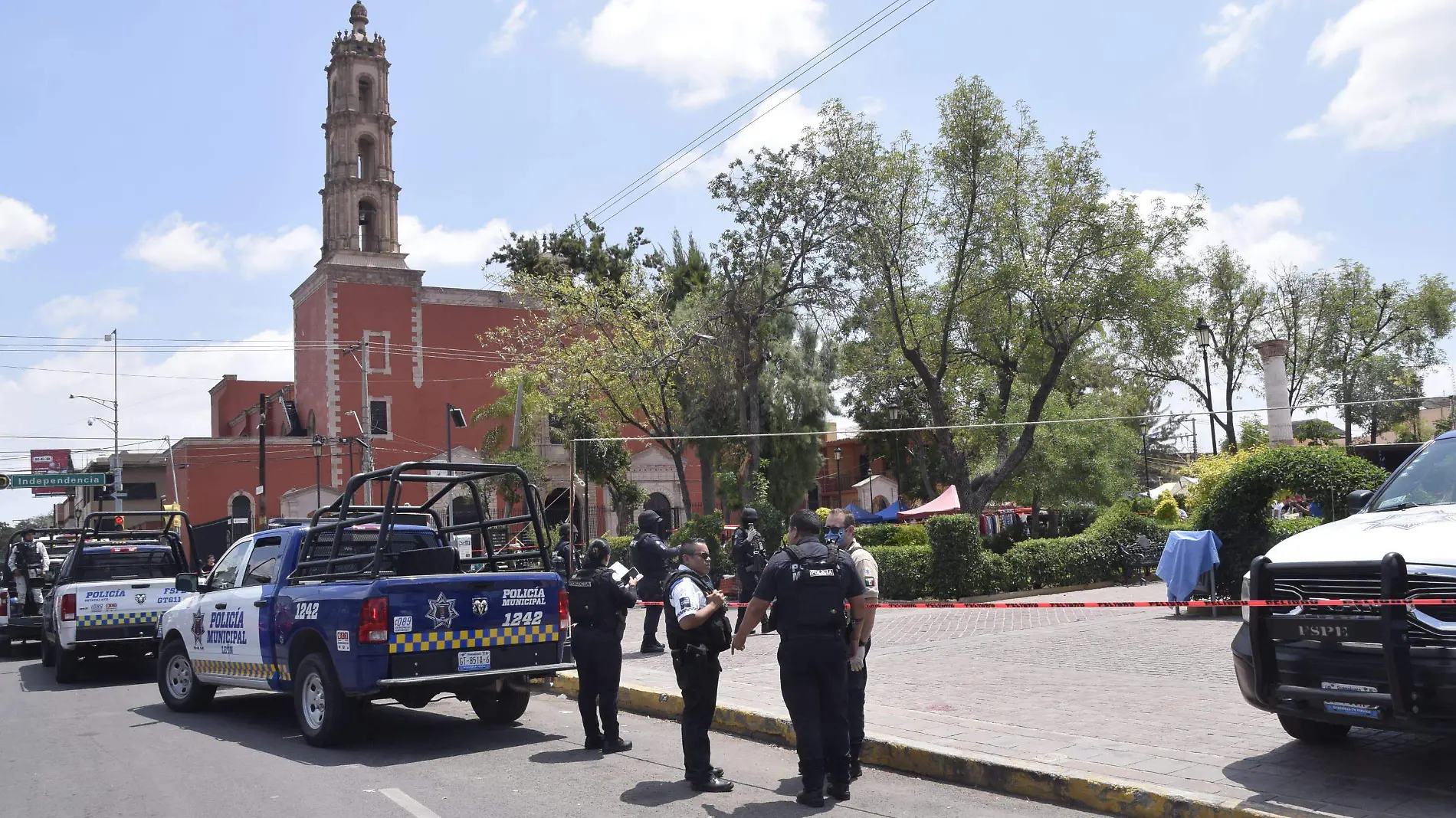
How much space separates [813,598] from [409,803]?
2.82 meters

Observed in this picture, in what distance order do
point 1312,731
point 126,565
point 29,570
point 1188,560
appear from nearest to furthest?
point 1312,731, point 1188,560, point 126,565, point 29,570

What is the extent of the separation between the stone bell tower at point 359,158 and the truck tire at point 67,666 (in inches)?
1428

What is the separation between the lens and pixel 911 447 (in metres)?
54.9

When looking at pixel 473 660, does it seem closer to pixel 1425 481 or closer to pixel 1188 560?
pixel 1425 481

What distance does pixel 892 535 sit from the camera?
2758 centimetres

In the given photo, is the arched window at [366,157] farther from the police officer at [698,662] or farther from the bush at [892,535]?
the police officer at [698,662]

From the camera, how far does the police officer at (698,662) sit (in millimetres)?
7156

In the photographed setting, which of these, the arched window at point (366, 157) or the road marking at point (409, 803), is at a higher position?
the arched window at point (366, 157)

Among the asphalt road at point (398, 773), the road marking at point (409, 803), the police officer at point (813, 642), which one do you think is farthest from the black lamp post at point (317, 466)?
the police officer at point (813, 642)

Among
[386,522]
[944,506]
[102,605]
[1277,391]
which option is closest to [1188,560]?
[1277,391]

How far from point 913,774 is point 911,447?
4800 cm

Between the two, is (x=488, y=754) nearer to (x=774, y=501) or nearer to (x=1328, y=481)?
(x=1328, y=481)

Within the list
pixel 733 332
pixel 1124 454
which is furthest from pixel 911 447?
pixel 733 332

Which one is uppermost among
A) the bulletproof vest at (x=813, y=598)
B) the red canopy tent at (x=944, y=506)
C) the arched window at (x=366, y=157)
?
the arched window at (x=366, y=157)
